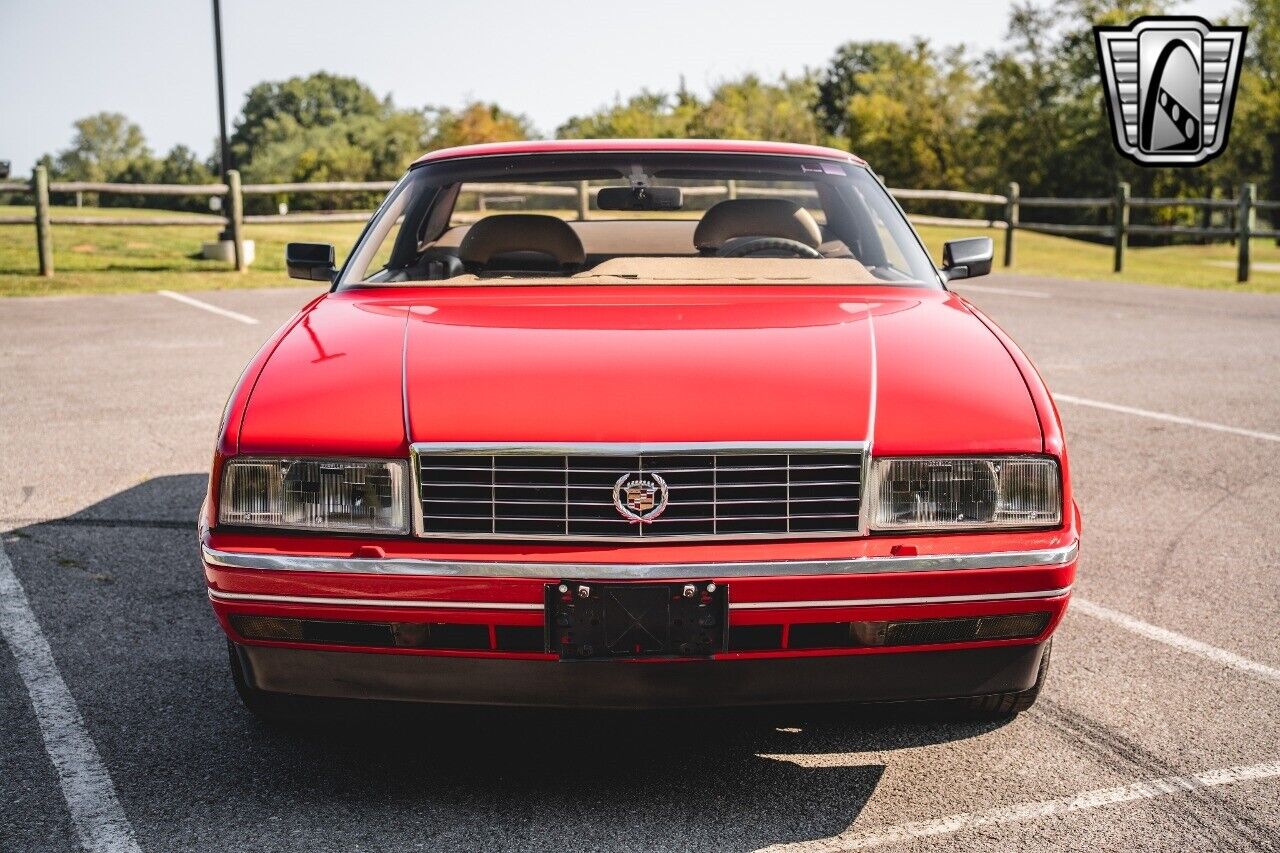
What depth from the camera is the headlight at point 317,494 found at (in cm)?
262

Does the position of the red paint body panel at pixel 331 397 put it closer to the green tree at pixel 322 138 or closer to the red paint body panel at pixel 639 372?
the red paint body panel at pixel 639 372

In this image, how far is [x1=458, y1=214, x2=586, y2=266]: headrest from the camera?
3986 mm

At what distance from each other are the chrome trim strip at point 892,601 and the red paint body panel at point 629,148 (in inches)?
74.1

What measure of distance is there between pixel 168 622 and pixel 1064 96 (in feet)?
204

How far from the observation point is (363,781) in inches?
114

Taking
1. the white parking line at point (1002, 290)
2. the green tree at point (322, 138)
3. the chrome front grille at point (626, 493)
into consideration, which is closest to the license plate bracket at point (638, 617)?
the chrome front grille at point (626, 493)

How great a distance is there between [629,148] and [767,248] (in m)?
0.54

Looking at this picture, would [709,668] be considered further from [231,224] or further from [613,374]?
[231,224]

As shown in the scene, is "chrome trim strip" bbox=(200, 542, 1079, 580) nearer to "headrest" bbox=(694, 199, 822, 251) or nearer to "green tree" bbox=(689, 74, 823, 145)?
"headrest" bbox=(694, 199, 822, 251)

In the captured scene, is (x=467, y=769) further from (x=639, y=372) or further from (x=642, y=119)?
(x=642, y=119)

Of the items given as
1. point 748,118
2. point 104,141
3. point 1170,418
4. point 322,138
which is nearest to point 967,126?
point 748,118

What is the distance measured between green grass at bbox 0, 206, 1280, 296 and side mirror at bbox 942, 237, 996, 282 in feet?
43.8

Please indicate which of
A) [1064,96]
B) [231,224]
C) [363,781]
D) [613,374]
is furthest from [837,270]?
[1064,96]

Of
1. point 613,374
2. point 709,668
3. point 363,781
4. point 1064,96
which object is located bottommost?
point 363,781
